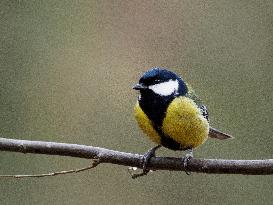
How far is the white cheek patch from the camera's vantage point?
2.01 meters

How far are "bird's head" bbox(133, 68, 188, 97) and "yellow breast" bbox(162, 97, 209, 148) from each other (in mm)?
42

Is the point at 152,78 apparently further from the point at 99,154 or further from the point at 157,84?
the point at 99,154

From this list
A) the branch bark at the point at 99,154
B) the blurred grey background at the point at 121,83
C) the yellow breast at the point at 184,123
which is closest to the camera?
the branch bark at the point at 99,154

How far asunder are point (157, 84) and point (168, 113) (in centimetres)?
12

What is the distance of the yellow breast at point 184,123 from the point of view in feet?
6.37

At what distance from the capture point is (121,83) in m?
4.14

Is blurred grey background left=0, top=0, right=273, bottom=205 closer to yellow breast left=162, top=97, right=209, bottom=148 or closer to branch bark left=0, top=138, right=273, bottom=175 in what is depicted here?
yellow breast left=162, top=97, right=209, bottom=148

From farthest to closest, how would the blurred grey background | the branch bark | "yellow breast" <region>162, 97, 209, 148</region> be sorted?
the blurred grey background, "yellow breast" <region>162, 97, 209, 148</region>, the branch bark

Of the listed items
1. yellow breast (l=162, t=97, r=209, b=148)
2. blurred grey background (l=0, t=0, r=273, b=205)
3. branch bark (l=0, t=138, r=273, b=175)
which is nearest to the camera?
branch bark (l=0, t=138, r=273, b=175)

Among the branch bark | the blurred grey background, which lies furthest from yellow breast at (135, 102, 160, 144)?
the blurred grey background

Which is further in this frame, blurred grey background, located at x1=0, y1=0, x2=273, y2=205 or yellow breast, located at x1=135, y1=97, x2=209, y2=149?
blurred grey background, located at x1=0, y1=0, x2=273, y2=205

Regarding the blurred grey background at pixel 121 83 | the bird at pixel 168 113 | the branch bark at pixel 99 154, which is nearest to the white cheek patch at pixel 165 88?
the bird at pixel 168 113

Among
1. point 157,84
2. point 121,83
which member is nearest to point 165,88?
point 157,84

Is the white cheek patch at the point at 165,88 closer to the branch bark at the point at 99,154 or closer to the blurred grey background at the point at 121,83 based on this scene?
the branch bark at the point at 99,154
